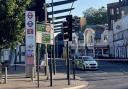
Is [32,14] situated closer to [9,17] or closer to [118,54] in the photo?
[9,17]

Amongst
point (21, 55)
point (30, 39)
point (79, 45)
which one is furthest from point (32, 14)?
point (79, 45)

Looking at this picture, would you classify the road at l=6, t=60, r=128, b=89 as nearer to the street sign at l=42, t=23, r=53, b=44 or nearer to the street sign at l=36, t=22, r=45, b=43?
the street sign at l=42, t=23, r=53, b=44

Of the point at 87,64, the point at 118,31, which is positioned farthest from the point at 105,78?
the point at 118,31

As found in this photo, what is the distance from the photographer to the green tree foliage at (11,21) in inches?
1027

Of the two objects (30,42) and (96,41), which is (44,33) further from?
(96,41)

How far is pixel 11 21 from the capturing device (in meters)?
26.6

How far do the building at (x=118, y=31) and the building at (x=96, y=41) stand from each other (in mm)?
8898

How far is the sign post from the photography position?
27531 millimetres

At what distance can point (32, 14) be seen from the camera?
2788cm

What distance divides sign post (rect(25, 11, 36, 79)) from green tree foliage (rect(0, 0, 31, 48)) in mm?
383

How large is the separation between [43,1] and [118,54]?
208 feet

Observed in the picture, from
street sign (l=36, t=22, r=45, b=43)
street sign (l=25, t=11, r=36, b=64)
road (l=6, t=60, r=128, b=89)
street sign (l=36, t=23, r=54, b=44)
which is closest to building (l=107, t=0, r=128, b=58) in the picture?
road (l=6, t=60, r=128, b=89)

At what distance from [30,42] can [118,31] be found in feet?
232

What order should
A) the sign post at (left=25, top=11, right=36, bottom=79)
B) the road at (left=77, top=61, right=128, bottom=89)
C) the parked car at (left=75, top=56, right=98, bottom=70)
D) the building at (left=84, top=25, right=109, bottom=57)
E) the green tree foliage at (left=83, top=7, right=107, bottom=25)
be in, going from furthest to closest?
the green tree foliage at (left=83, top=7, right=107, bottom=25) → the building at (left=84, top=25, right=109, bottom=57) → the parked car at (left=75, top=56, right=98, bottom=70) → the road at (left=77, top=61, right=128, bottom=89) → the sign post at (left=25, top=11, right=36, bottom=79)
